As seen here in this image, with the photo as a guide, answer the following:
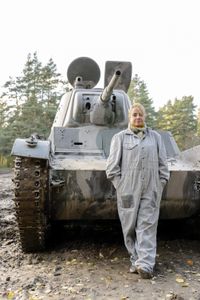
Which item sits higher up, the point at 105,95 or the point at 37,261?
the point at 105,95

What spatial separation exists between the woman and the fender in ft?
2.70

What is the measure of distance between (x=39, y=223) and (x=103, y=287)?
4.22 ft

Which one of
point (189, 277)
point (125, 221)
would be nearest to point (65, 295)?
point (125, 221)

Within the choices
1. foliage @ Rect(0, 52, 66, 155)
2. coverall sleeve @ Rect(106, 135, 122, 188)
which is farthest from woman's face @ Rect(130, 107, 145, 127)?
foliage @ Rect(0, 52, 66, 155)

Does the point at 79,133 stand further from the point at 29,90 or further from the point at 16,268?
the point at 29,90

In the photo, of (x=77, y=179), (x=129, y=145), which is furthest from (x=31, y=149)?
(x=129, y=145)

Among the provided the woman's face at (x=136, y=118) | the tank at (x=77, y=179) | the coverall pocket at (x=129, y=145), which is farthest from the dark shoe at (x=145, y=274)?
the woman's face at (x=136, y=118)

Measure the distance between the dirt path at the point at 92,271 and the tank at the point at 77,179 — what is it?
41 centimetres

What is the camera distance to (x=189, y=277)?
4645mm

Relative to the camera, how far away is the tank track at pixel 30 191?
5016mm

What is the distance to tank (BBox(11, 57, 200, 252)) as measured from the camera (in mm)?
5078

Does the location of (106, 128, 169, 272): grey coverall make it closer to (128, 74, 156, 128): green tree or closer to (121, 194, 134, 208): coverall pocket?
(121, 194, 134, 208): coverall pocket

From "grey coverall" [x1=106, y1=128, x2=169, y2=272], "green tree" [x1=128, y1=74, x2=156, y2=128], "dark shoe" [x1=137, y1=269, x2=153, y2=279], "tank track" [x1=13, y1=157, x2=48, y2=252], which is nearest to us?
"dark shoe" [x1=137, y1=269, x2=153, y2=279]

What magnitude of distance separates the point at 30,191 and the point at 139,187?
4.20 feet
